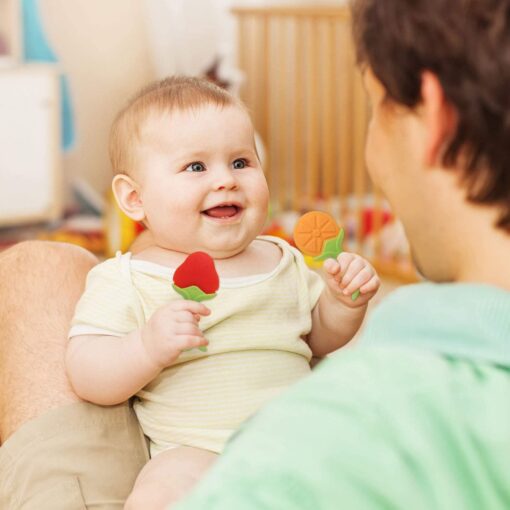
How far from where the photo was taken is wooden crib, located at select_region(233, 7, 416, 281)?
4.00 metres

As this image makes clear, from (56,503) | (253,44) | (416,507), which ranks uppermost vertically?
(416,507)

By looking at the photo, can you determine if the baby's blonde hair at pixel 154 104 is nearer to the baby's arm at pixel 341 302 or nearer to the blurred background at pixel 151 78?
the baby's arm at pixel 341 302

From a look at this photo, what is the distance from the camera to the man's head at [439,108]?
28.1 inches

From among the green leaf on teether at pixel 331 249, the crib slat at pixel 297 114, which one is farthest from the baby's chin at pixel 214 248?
the crib slat at pixel 297 114

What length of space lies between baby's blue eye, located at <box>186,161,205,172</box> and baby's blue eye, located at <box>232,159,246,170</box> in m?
0.05

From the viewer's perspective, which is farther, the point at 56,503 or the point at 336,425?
the point at 56,503

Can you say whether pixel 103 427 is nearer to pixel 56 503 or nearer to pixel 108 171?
pixel 56 503

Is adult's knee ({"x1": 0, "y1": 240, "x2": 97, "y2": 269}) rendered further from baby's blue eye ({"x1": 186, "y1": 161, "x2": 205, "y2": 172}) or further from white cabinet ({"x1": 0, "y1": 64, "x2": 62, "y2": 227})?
white cabinet ({"x1": 0, "y1": 64, "x2": 62, "y2": 227})

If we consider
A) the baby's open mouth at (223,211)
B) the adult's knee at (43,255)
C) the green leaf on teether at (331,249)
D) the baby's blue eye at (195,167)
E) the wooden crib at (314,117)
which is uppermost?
the baby's blue eye at (195,167)

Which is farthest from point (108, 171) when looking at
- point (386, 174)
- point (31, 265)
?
point (386, 174)

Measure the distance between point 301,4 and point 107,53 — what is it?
3.17 ft

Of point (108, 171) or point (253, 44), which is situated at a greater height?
point (253, 44)

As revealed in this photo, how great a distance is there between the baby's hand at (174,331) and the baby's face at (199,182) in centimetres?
18

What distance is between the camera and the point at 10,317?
54.9 inches
